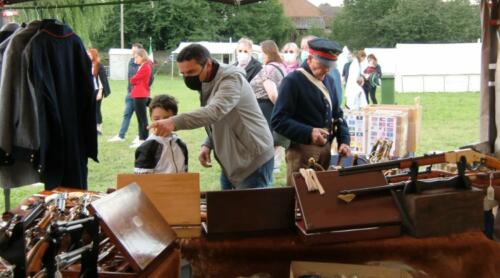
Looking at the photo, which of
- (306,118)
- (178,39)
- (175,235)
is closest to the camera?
(175,235)

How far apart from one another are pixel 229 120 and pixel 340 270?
1.22 meters

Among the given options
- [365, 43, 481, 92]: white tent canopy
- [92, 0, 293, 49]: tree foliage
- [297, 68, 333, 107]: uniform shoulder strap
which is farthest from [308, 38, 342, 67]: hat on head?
[92, 0, 293, 49]: tree foliage

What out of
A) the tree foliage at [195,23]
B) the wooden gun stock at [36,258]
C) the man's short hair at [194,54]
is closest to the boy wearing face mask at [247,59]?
the man's short hair at [194,54]

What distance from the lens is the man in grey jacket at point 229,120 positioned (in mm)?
2689

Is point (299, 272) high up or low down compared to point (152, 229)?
down

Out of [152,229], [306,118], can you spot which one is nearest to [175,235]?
[152,229]

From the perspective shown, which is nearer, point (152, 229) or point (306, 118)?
point (152, 229)

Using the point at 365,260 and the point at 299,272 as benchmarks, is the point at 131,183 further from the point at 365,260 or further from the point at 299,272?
the point at 365,260

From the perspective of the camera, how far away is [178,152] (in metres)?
2.80

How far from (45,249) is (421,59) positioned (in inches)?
671

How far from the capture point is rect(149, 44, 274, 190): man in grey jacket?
2.69 m

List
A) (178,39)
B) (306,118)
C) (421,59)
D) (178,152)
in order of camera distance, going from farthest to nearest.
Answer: (178,39)
(421,59)
(306,118)
(178,152)

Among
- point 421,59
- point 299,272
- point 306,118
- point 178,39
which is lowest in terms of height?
point 299,272

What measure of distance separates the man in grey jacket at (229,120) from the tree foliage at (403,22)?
23.6 metres
